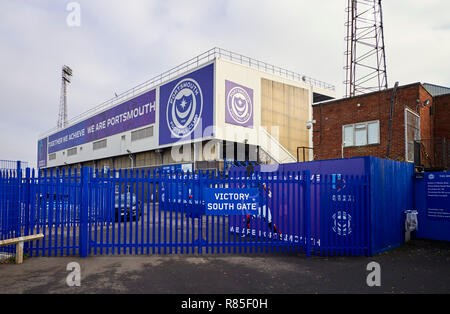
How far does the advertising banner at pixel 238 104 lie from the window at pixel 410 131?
14231 millimetres

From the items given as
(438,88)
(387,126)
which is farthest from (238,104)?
(438,88)

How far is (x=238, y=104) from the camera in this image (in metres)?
28.4

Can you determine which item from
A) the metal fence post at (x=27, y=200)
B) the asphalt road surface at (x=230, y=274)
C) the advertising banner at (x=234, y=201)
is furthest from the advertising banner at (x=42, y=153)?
the advertising banner at (x=234, y=201)

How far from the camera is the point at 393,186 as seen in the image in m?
9.75

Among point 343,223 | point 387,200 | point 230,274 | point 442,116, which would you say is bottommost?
point 230,274

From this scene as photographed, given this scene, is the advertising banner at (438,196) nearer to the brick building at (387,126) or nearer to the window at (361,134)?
the brick building at (387,126)

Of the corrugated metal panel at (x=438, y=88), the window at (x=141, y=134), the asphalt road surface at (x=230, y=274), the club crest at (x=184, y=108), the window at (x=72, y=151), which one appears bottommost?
the asphalt road surface at (x=230, y=274)

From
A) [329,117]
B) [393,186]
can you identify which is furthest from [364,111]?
[393,186]

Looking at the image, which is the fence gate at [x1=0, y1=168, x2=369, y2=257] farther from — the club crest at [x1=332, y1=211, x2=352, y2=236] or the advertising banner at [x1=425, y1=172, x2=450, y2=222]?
the advertising banner at [x1=425, y1=172, x2=450, y2=222]

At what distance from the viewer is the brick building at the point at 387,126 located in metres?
16.5

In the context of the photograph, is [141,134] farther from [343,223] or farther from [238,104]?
[343,223]

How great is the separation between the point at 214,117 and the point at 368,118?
12.2 metres

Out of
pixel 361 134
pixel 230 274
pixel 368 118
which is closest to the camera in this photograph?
pixel 230 274
